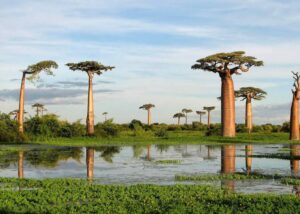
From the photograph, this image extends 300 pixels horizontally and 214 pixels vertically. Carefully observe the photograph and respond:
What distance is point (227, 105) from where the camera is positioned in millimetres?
41156

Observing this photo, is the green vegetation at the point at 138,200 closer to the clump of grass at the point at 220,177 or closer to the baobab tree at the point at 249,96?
the clump of grass at the point at 220,177

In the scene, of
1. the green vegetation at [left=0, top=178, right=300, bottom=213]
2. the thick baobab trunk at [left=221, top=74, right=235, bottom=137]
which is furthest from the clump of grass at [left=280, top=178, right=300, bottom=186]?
the thick baobab trunk at [left=221, top=74, right=235, bottom=137]

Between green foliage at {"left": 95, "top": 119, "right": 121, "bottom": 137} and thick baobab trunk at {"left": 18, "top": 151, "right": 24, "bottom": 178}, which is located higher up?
green foliage at {"left": 95, "top": 119, "right": 121, "bottom": 137}

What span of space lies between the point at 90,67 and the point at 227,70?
11.1 metres

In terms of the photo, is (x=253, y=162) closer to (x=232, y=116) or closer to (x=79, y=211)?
(x=79, y=211)

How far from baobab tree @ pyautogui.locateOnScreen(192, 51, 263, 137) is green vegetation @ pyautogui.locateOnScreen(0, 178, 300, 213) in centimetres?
2895

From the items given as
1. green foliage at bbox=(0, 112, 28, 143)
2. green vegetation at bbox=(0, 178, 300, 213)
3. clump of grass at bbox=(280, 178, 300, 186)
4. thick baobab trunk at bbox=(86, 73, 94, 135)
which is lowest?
green vegetation at bbox=(0, 178, 300, 213)

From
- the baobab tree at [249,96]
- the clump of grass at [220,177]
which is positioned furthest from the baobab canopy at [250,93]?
the clump of grass at [220,177]

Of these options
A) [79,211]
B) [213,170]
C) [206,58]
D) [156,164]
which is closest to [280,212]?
[79,211]

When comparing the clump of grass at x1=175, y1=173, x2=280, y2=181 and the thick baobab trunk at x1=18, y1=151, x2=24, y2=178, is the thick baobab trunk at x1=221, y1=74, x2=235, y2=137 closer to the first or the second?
the thick baobab trunk at x1=18, y1=151, x2=24, y2=178

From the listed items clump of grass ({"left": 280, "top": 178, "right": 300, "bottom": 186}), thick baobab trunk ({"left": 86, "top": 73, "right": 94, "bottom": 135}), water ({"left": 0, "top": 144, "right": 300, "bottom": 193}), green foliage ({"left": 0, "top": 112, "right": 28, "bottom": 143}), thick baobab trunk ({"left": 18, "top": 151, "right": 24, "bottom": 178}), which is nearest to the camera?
clump of grass ({"left": 280, "top": 178, "right": 300, "bottom": 186})

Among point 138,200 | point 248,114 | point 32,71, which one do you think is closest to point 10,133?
point 32,71

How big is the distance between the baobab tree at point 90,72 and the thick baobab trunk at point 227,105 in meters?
9.28

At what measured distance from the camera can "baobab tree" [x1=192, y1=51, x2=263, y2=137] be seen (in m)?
40.6
